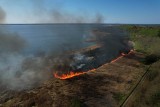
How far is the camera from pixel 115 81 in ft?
73.4

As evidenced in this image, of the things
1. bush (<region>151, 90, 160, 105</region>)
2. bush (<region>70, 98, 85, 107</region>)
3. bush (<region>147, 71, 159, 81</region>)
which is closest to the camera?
bush (<region>151, 90, 160, 105</region>)

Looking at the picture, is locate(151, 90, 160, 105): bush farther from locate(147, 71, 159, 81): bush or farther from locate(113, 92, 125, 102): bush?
locate(147, 71, 159, 81): bush

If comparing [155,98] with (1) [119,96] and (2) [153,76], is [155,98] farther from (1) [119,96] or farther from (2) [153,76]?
(2) [153,76]

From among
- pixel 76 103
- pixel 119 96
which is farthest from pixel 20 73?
pixel 119 96

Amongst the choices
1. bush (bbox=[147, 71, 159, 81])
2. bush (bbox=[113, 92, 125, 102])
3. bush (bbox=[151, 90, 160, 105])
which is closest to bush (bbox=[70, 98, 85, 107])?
bush (bbox=[113, 92, 125, 102])

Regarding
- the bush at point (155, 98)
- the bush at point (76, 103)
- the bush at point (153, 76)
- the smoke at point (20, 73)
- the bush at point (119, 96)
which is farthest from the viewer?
the bush at point (153, 76)

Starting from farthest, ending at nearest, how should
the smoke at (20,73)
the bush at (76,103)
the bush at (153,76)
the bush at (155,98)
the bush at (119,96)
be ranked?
the bush at (153,76) → the smoke at (20,73) → the bush at (119,96) → the bush at (76,103) → the bush at (155,98)

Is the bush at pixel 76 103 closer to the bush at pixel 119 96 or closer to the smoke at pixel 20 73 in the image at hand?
the bush at pixel 119 96

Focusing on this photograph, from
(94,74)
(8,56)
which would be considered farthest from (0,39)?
(94,74)

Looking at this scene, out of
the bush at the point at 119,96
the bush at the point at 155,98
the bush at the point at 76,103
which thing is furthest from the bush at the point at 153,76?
the bush at the point at 76,103

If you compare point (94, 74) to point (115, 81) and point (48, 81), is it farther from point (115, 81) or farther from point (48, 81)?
point (48, 81)

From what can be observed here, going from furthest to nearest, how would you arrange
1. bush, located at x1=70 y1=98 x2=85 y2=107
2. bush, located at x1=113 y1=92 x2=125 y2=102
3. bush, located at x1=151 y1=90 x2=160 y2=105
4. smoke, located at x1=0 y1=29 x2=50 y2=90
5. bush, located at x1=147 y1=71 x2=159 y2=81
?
bush, located at x1=147 y1=71 x2=159 y2=81 → smoke, located at x1=0 y1=29 x2=50 y2=90 → bush, located at x1=113 y1=92 x2=125 y2=102 → bush, located at x1=70 y1=98 x2=85 y2=107 → bush, located at x1=151 y1=90 x2=160 y2=105

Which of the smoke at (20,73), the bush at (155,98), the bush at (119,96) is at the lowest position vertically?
the bush at (119,96)

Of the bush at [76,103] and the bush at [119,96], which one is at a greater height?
the bush at [76,103]
